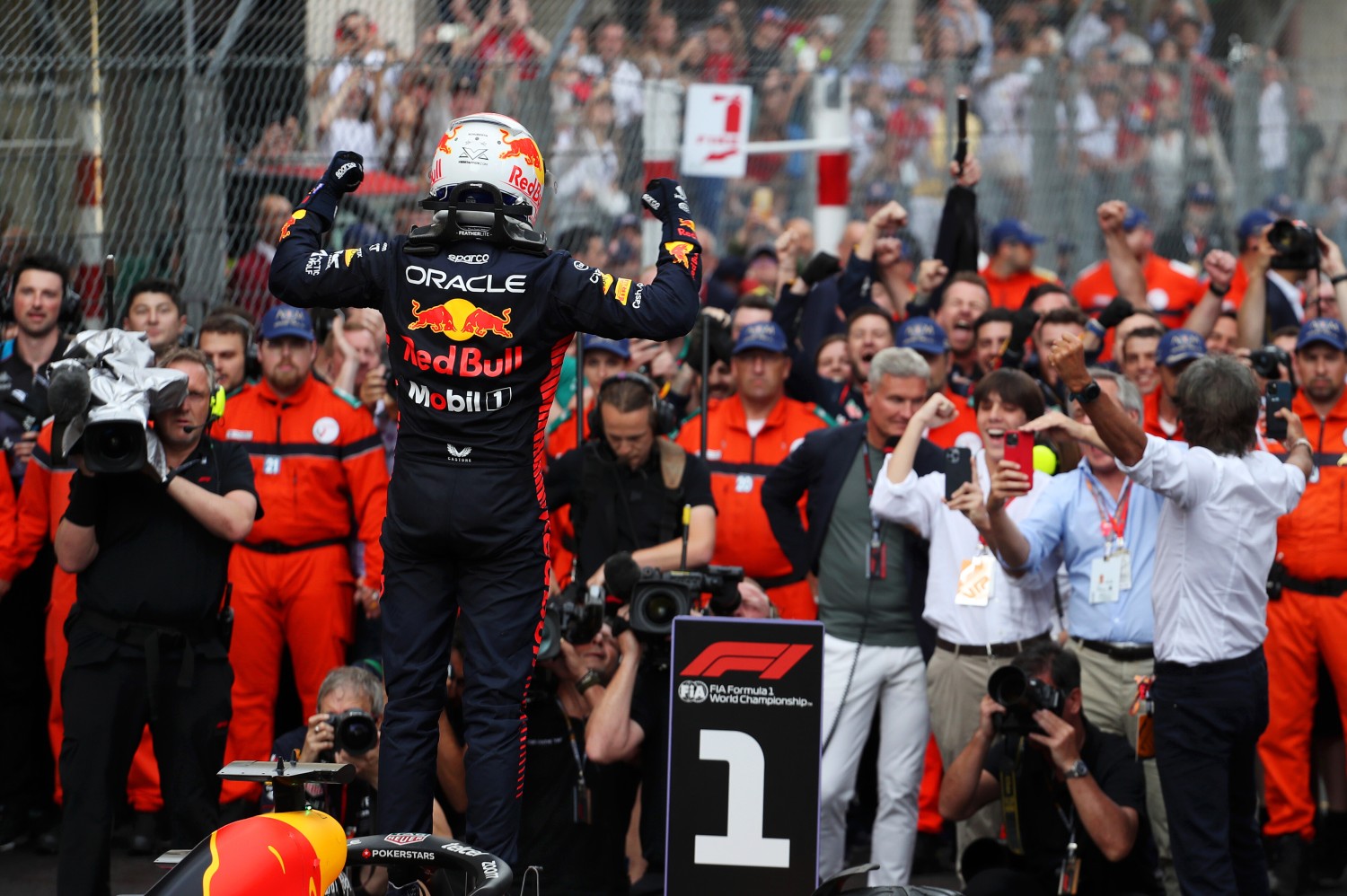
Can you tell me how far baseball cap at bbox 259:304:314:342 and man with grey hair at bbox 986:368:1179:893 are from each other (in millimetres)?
3183

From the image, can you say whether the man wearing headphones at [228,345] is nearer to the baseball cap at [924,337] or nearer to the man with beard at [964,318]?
the baseball cap at [924,337]

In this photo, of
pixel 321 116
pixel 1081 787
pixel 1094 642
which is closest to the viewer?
pixel 1081 787

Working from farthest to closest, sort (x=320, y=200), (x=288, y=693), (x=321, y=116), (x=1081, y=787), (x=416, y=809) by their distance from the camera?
(x=321, y=116) < (x=288, y=693) < (x=1081, y=787) < (x=320, y=200) < (x=416, y=809)

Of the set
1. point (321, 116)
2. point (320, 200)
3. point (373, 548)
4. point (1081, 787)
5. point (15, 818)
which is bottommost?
point (15, 818)

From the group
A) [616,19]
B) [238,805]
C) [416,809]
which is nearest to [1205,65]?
[616,19]

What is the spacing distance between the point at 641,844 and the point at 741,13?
5.27 meters

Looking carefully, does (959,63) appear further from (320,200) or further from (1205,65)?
(320,200)

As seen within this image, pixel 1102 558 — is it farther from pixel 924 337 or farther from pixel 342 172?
pixel 342 172

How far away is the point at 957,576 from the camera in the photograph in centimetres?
638

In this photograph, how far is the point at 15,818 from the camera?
6.96 metres

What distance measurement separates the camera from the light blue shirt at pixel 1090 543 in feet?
20.1

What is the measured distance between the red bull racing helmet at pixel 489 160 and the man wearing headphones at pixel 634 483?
86.5 inches

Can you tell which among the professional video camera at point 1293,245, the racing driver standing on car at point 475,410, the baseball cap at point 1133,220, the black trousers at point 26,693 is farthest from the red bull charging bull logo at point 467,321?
the baseball cap at point 1133,220

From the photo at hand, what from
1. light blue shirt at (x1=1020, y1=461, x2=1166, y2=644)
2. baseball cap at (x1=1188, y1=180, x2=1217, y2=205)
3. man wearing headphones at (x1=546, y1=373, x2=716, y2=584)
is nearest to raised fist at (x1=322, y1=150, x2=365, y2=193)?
man wearing headphones at (x1=546, y1=373, x2=716, y2=584)
